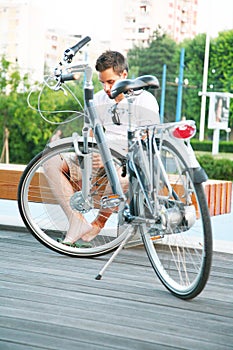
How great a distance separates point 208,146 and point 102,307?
16.1 feet

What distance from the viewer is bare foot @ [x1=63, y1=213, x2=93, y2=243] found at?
332cm

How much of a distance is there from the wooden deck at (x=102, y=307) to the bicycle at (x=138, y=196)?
86 mm

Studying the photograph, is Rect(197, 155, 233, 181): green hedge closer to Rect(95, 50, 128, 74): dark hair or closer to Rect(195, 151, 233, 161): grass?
Rect(195, 151, 233, 161): grass

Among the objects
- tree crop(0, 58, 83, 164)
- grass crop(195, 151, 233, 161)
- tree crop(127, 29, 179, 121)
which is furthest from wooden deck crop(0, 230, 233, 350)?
tree crop(0, 58, 83, 164)

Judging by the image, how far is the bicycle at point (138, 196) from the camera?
2.60m

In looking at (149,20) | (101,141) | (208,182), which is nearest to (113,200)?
(101,141)

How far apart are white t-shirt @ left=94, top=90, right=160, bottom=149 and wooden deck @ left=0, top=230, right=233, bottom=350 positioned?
0.51m

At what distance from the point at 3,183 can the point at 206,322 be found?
1812mm

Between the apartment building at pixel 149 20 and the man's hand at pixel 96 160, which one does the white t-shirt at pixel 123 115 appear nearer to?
the man's hand at pixel 96 160

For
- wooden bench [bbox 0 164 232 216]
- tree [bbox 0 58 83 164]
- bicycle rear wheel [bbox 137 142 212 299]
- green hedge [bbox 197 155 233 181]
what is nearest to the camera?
bicycle rear wheel [bbox 137 142 212 299]

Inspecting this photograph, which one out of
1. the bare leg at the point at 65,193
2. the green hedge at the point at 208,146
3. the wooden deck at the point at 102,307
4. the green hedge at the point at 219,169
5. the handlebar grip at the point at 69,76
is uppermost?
the handlebar grip at the point at 69,76

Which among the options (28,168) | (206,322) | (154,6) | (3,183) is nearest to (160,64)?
(154,6)

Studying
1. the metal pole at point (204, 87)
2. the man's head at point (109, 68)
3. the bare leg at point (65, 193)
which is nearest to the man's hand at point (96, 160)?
the bare leg at point (65, 193)

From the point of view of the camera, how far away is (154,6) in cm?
750
